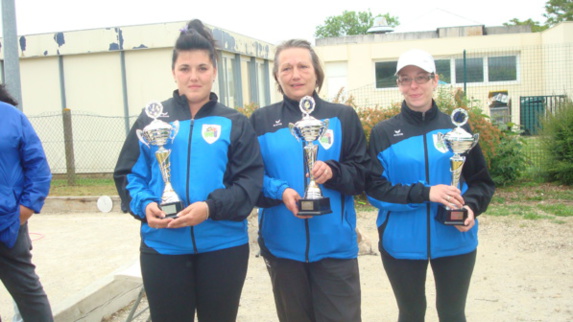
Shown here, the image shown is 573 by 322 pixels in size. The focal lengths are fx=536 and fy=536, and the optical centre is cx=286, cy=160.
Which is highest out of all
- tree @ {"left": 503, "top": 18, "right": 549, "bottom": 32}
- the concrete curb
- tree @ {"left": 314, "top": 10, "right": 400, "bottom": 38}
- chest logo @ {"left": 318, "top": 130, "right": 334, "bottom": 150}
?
tree @ {"left": 314, "top": 10, "right": 400, "bottom": 38}

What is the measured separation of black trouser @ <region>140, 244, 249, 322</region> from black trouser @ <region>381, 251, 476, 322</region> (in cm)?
90

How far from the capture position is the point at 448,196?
2.72 meters

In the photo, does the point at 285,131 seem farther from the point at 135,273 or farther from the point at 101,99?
the point at 101,99

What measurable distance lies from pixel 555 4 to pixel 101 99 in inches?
1720

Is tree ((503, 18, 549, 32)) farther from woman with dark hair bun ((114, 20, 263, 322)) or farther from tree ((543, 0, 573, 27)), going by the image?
woman with dark hair bun ((114, 20, 263, 322))

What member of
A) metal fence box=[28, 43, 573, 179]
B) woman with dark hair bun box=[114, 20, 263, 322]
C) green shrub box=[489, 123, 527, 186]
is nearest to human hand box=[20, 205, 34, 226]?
woman with dark hair bun box=[114, 20, 263, 322]

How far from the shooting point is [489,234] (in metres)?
6.80

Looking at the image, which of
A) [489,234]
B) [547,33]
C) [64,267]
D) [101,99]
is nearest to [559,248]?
[489,234]

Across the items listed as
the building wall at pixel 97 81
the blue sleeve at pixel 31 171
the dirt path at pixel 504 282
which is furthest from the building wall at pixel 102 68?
the blue sleeve at pixel 31 171

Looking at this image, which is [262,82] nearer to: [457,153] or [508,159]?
[508,159]

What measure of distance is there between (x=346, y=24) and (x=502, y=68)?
5359 centimetres

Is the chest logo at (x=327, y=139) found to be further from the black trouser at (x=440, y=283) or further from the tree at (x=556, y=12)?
the tree at (x=556, y=12)

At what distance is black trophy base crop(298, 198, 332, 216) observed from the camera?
8.62 ft

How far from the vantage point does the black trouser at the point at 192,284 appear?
8.68 ft
